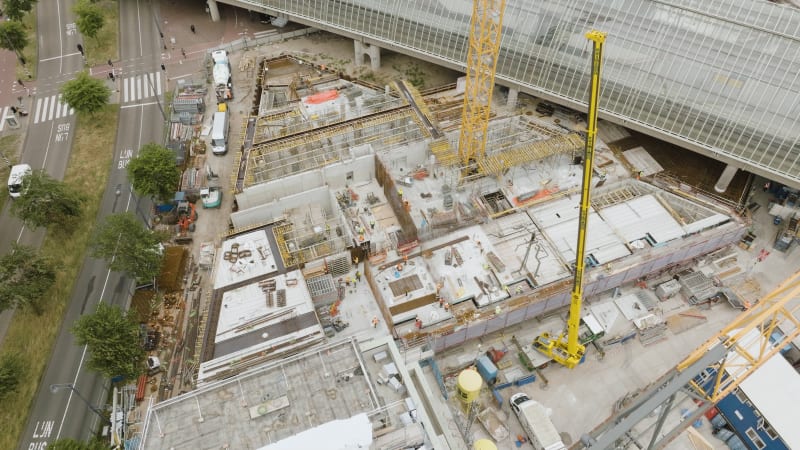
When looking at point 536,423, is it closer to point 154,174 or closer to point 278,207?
point 278,207

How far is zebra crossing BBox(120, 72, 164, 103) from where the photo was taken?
10388 centimetres

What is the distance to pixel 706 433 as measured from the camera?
61.8 meters

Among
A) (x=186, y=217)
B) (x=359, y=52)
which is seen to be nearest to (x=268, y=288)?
(x=186, y=217)

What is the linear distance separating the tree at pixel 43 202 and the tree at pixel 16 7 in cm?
5772

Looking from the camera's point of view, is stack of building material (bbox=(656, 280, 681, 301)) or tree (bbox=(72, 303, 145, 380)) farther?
stack of building material (bbox=(656, 280, 681, 301))

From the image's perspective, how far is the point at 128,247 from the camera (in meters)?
67.9

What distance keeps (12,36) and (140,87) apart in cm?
2701

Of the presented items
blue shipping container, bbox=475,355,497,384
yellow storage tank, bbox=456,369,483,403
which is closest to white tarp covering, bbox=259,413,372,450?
yellow storage tank, bbox=456,369,483,403

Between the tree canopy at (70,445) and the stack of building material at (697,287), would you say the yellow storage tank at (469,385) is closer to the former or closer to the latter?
the stack of building material at (697,287)

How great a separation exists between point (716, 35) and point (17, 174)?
112086 mm

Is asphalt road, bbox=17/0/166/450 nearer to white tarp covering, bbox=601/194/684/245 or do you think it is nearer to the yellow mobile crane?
the yellow mobile crane

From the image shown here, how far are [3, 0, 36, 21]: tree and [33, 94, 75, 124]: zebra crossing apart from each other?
79.1 ft

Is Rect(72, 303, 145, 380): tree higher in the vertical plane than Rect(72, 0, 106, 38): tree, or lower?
lower

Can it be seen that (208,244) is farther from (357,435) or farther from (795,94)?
(795,94)
